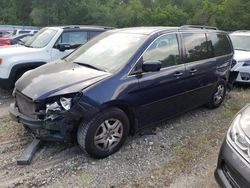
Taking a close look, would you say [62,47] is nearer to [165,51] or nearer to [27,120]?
[165,51]

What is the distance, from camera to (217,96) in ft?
20.1

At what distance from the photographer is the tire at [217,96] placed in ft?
19.6

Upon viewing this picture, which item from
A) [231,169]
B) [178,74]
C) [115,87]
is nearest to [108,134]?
[115,87]

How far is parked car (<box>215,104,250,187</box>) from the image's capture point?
2578 millimetres

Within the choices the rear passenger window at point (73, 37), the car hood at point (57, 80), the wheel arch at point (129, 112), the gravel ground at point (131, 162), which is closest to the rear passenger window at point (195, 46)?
the gravel ground at point (131, 162)

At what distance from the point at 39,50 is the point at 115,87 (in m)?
3.68

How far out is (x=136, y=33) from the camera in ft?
15.6

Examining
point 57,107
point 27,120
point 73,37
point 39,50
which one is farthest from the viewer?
point 73,37

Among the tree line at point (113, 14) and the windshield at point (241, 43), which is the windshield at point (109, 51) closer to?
the windshield at point (241, 43)

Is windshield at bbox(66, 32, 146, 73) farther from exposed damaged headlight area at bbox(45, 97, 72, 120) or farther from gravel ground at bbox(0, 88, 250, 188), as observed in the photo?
gravel ground at bbox(0, 88, 250, 188)

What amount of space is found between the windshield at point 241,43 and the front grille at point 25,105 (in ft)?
23.4

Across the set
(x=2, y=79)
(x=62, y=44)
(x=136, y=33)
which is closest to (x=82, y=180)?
(x=136, y=33)

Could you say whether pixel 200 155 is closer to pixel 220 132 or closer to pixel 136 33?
pixel 220 132

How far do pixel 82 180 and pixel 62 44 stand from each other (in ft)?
14.4
